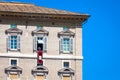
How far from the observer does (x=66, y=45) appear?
78.7 meters

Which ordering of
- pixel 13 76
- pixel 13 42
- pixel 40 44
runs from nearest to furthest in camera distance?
pixel 13 76, pixel 13 42, pixel 40 44

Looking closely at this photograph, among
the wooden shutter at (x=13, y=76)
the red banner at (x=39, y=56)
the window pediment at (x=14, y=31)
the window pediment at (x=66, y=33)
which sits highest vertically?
the window pediment at (x=14, y=31)

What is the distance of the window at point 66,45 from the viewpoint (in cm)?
7856

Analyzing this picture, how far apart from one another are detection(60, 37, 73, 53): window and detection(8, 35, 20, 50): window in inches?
222

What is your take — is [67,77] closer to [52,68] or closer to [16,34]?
[52,68]

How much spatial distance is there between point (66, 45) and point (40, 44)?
3382 mm

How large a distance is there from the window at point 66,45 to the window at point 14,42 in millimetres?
5648

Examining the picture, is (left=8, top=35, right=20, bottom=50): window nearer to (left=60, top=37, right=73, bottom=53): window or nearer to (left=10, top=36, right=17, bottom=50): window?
(left=10, top=36, right=17, bottom=50): window

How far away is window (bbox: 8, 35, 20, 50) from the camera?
77250 mm

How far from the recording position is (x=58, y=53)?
78.3 metres

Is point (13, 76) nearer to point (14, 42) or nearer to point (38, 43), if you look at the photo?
point (14, 42)

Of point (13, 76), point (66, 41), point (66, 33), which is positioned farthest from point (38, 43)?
point (13, 76)

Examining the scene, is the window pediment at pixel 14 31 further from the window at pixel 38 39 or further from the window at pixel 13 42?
the window at pixel 38 39

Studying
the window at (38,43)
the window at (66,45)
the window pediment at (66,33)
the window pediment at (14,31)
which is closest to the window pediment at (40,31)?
the window at (38,43)
